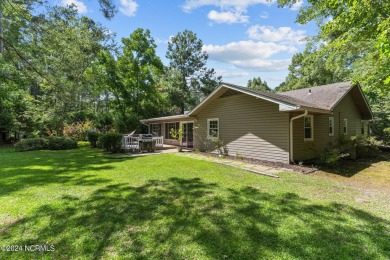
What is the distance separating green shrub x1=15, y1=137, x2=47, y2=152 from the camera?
13.1 metres

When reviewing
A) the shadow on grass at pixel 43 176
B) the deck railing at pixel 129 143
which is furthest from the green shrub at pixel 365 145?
the shadow on grass at pixel 43 176

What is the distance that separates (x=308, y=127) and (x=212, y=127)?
16.0ft

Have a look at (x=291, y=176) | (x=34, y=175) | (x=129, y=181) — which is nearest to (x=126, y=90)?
(x=34, y=175)

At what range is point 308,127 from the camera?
945 centimetres

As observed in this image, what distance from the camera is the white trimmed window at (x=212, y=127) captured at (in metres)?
11.5

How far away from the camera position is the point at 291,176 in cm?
666

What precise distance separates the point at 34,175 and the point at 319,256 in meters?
7.81

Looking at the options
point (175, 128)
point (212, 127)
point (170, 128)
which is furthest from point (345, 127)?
point (170, 128)

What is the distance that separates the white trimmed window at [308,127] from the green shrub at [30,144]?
15916mm

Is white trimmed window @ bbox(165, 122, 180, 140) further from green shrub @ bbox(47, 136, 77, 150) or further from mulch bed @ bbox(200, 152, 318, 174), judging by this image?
mulch bed @ bbox(200, 152, 318, 174)

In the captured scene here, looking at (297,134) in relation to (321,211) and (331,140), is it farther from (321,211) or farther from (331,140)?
(321,211)

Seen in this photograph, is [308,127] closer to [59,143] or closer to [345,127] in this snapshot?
[345,127]

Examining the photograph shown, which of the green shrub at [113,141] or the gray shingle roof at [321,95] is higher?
the gray shingle roof at [321,95]

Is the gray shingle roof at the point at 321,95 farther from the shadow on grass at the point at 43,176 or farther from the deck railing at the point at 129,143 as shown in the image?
the shadow on grass at the point at 43,176
